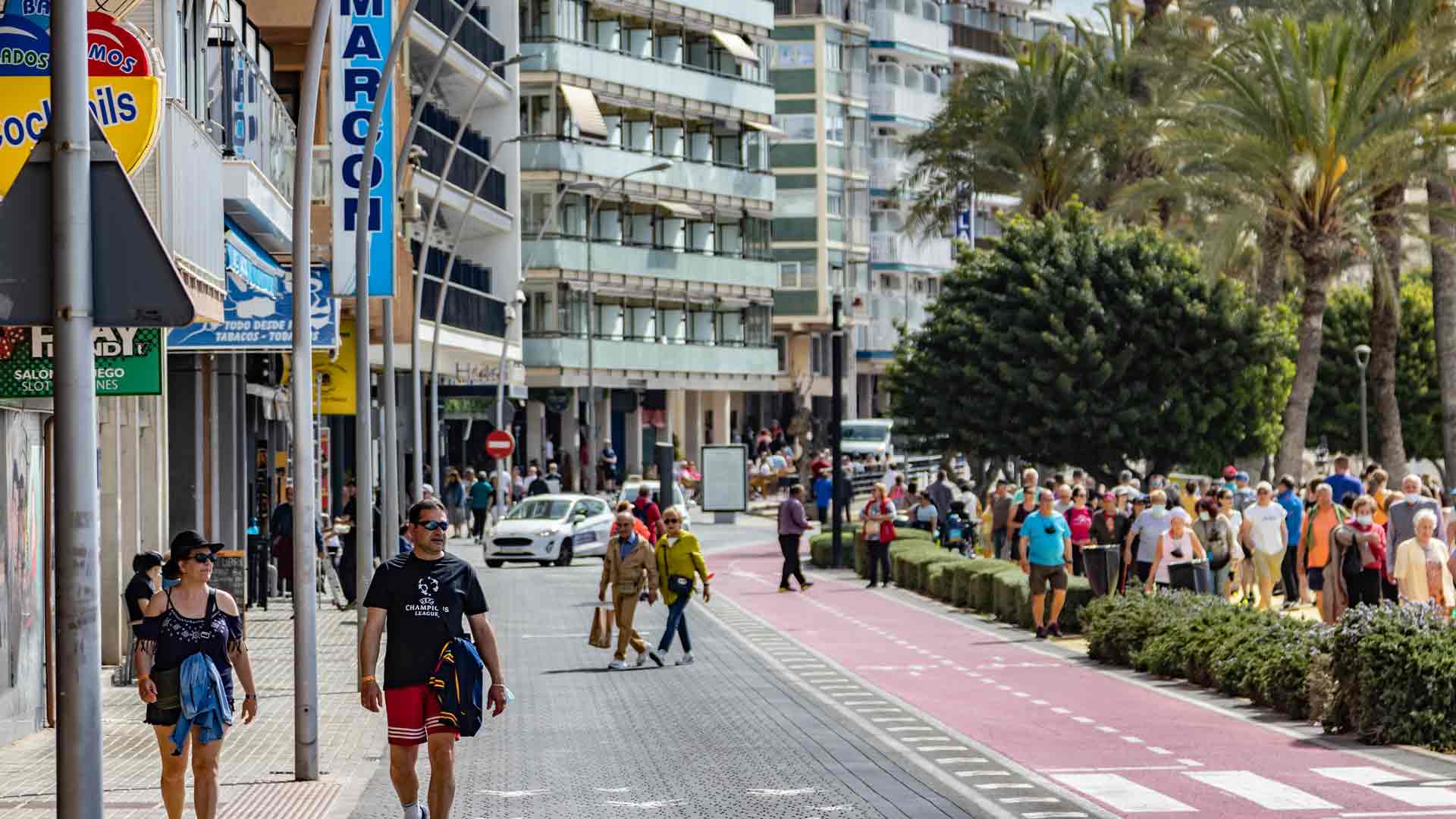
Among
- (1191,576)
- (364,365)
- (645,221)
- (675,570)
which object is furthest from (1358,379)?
(364,365)

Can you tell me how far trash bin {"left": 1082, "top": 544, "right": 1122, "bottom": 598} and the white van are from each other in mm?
48830

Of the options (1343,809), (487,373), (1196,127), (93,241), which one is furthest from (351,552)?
(487,373)

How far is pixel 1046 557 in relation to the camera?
1137 inches

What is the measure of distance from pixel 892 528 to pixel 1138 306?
13095 mm

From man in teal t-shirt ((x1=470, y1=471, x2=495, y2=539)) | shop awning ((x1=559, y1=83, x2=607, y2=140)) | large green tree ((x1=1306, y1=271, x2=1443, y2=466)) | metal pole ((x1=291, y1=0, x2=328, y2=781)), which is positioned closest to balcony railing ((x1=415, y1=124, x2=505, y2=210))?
man in teal t-shirt ((x1=470, y1=471, x2=495, y2=539))

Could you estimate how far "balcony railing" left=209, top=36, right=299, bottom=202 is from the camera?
22.9m

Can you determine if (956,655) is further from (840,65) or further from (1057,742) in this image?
(840,65)

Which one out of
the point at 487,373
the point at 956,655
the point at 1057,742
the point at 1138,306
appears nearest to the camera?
the point at 1057,742

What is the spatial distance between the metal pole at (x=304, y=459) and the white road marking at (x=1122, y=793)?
4711mm

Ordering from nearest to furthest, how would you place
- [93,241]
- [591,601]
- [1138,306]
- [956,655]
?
1. [93,241]
2. [956,655]
3. [591,601]
4. [1138,306]

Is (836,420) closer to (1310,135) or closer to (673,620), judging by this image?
(1310,135)

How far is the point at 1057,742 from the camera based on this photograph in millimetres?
18406

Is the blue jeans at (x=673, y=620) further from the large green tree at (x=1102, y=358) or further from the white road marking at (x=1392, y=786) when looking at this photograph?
the large green tree at (x=1102, y=358)

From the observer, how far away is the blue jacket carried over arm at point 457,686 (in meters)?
12.2
